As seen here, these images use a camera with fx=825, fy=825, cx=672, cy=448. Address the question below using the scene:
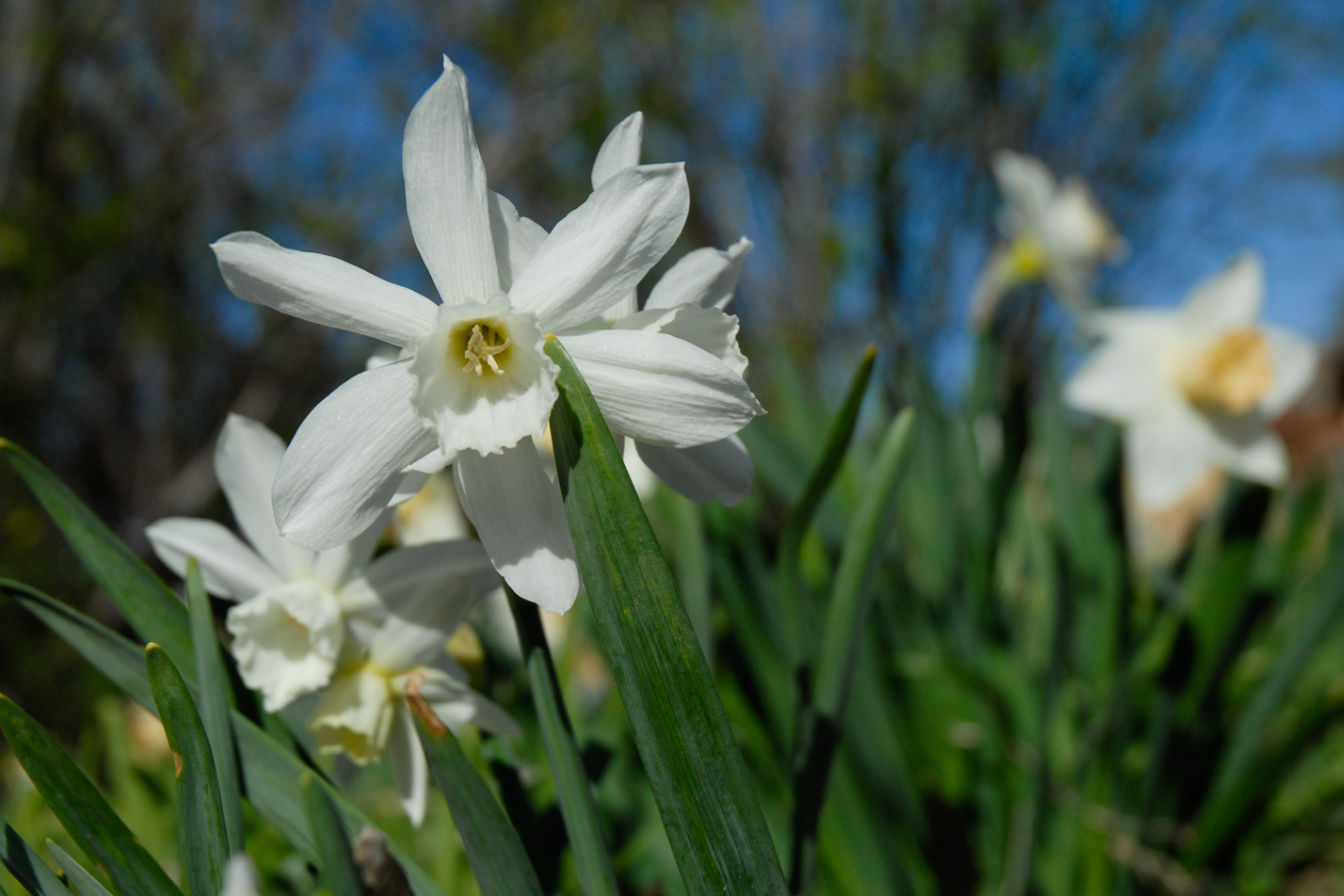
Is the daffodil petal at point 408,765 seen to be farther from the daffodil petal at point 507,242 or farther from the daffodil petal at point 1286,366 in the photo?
the daffodil petal at point 1286,366

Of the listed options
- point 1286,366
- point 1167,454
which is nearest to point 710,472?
point 1167,454

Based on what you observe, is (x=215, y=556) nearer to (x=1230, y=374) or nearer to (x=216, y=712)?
(x=216, y=712)

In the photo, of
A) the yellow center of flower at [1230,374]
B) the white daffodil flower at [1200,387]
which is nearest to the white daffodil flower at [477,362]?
the white daffodil flower at [1200,387]

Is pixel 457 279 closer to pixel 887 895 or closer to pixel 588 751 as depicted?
pixel 588 751

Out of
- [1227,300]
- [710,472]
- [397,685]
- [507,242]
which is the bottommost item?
[397,685]

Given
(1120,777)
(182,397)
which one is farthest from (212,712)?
(182,397)

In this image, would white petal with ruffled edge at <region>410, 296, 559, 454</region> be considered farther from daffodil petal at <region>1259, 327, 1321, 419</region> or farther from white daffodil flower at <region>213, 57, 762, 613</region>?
daffodil petal at <region>1259, 327, 1321, 419</region>
